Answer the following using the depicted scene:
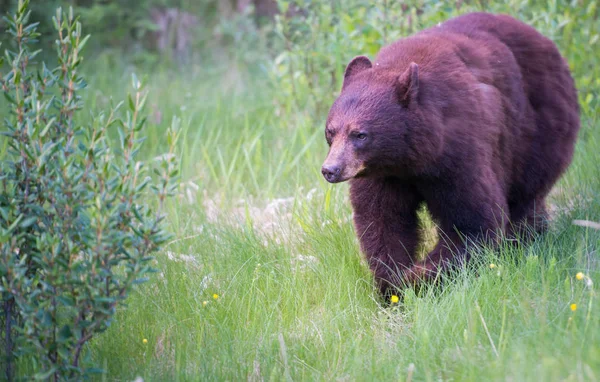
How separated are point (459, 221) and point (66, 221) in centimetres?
221

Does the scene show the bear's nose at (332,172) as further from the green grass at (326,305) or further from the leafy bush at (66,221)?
the leafy bush at (66,221)

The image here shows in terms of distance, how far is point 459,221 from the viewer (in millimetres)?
4387

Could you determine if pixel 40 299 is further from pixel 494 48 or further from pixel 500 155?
pixel 494 48

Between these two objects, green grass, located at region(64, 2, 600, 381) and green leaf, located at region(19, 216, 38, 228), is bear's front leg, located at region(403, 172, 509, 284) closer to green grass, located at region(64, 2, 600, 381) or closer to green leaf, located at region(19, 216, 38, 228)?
green grass, located at region(64, 2, 600, 381)

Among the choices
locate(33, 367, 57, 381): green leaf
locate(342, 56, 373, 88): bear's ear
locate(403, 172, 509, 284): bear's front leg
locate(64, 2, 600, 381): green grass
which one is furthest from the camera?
locate(342, 56, 373, 88): bear's ear

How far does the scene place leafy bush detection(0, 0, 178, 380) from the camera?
318 centimetres

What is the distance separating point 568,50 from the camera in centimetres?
764

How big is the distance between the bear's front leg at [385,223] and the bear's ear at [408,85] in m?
0.54

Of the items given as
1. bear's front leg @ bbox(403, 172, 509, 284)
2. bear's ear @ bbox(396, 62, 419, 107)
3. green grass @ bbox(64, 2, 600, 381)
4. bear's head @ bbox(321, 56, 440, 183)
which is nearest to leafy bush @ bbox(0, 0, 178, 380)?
green grass @ bbox(64, 2, 600, 381)

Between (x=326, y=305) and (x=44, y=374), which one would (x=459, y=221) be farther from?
(x=44, y=374)

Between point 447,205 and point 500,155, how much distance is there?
683 millimetres

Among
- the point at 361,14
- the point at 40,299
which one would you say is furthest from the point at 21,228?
the point at 361,14

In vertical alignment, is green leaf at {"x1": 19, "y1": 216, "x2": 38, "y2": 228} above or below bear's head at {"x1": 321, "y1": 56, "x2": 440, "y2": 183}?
below

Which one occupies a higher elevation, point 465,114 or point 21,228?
point 465,114
